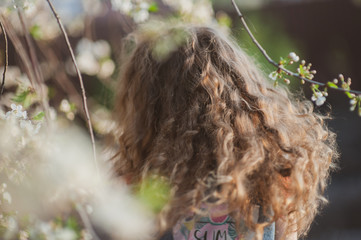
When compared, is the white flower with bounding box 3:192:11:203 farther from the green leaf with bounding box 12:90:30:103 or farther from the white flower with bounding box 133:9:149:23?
the white flower with bounding box 133:9:149:23

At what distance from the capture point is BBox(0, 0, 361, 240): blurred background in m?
2.07

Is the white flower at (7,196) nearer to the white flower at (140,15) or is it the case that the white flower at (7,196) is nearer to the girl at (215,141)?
the girl at (215,141)

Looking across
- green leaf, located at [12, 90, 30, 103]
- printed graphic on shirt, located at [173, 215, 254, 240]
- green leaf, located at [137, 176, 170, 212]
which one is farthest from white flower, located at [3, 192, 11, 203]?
printed graphic on shirt, located at [173, 215, 254, 240]

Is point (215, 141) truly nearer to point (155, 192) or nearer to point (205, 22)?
point (155, 192)

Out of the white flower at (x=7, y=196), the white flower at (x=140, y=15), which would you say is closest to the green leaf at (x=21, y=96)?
the white flower at (x=7, y=196)

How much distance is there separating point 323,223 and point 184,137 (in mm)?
2768

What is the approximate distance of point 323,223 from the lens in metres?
3.74

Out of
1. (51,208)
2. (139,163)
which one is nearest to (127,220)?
(139,163)

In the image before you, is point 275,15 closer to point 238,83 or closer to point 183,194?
point 238,83

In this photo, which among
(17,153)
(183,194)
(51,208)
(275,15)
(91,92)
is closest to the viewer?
(183,194)

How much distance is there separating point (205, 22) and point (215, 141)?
0.95m

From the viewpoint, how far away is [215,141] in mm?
1261

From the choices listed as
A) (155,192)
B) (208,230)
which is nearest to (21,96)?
(155,192)

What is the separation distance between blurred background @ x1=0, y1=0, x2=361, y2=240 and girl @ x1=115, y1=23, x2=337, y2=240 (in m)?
0.32
